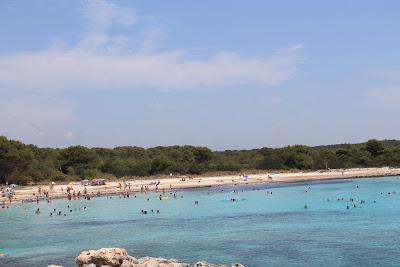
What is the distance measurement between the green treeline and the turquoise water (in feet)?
69.1

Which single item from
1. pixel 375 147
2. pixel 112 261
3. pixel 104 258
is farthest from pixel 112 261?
pixel 375 147

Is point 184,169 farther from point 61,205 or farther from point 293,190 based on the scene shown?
point 61,205

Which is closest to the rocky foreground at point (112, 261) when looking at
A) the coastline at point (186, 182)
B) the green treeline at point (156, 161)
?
the coastline at point (186, 182)

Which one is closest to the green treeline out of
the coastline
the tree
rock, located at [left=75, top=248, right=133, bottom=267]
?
the tree

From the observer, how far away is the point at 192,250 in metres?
29.5

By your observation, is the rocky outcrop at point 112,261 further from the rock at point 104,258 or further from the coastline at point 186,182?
the coastline at point 186,182

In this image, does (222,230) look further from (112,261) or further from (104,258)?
(104,258)

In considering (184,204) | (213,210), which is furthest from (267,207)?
(184,204)

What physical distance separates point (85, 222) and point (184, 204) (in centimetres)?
1550

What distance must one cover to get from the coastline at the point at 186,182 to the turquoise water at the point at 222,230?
7196 mm

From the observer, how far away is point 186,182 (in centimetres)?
8625

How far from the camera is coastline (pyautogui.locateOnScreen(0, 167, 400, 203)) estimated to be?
232 feet

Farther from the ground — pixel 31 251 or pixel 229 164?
pixel 229 164

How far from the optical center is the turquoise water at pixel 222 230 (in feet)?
90.6
